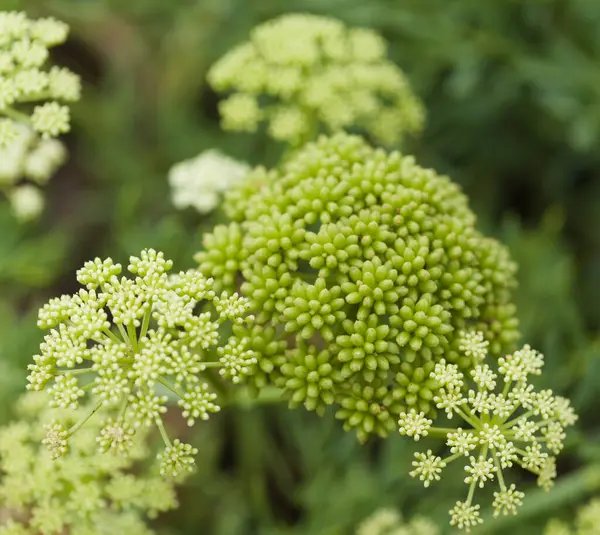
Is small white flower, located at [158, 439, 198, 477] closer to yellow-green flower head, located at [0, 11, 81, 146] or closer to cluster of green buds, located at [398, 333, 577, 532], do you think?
cluster of green buds, located at [398, 333, 577, 532]

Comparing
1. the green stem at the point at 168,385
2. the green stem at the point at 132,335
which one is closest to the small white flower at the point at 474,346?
the green stem at the point at 168,385

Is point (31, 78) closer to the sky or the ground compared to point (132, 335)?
closer to the sky

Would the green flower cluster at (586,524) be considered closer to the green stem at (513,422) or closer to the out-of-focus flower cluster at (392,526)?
the out-of-focus flower cluster at (392,526)

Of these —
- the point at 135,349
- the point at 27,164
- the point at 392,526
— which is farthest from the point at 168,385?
the point at 27,164

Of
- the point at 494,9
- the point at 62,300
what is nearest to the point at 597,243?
the point at 494,9

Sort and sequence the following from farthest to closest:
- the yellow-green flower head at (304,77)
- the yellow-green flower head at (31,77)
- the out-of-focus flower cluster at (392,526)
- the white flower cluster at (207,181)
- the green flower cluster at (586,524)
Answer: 1. the white flower cluster at (207,181)
2. the yellow-green flower head at (304,77)
3. the out-of-focus flower cluster at (392,526)
4. the green flower cluster at (586,524)
5. the yellow-green flower head at (31,77)

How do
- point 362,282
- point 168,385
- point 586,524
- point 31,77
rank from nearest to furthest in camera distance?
point 168,385 → point 362,282 → point 31,77 → point 586,524

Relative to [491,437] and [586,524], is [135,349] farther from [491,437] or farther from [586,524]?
[586,524]
